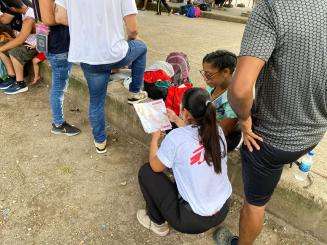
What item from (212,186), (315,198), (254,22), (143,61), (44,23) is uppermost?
(254,22)

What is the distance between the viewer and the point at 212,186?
218 centimetres

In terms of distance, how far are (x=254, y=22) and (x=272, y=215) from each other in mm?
1885

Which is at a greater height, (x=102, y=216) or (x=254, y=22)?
(x=254, y=22)

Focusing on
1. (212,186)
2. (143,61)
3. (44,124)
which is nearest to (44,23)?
(143,61)

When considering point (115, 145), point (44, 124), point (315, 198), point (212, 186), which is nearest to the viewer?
point (212, 186)

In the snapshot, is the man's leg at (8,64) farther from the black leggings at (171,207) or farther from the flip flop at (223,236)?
the flip flop at (223,236)

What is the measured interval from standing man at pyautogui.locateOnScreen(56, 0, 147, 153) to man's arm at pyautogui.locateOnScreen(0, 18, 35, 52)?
5.64 feet

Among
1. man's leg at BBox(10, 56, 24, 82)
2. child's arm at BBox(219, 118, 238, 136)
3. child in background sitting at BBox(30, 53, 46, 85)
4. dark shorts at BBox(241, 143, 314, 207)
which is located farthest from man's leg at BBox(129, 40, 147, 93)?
man's leg at BBox(10, 56, 24, 82)

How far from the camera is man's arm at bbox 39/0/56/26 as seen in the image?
2.86 meters

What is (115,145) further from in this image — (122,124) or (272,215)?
(272,215)

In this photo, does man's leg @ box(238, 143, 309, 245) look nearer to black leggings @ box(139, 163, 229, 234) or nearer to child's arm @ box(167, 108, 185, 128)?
black leggings @ box(139, 163, 229, 234)

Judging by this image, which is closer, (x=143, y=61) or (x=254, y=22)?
(x=254, y=22)

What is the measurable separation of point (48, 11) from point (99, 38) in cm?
54

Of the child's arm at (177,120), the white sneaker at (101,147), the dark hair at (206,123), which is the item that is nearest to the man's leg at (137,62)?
the white sneaker at (101,147)
